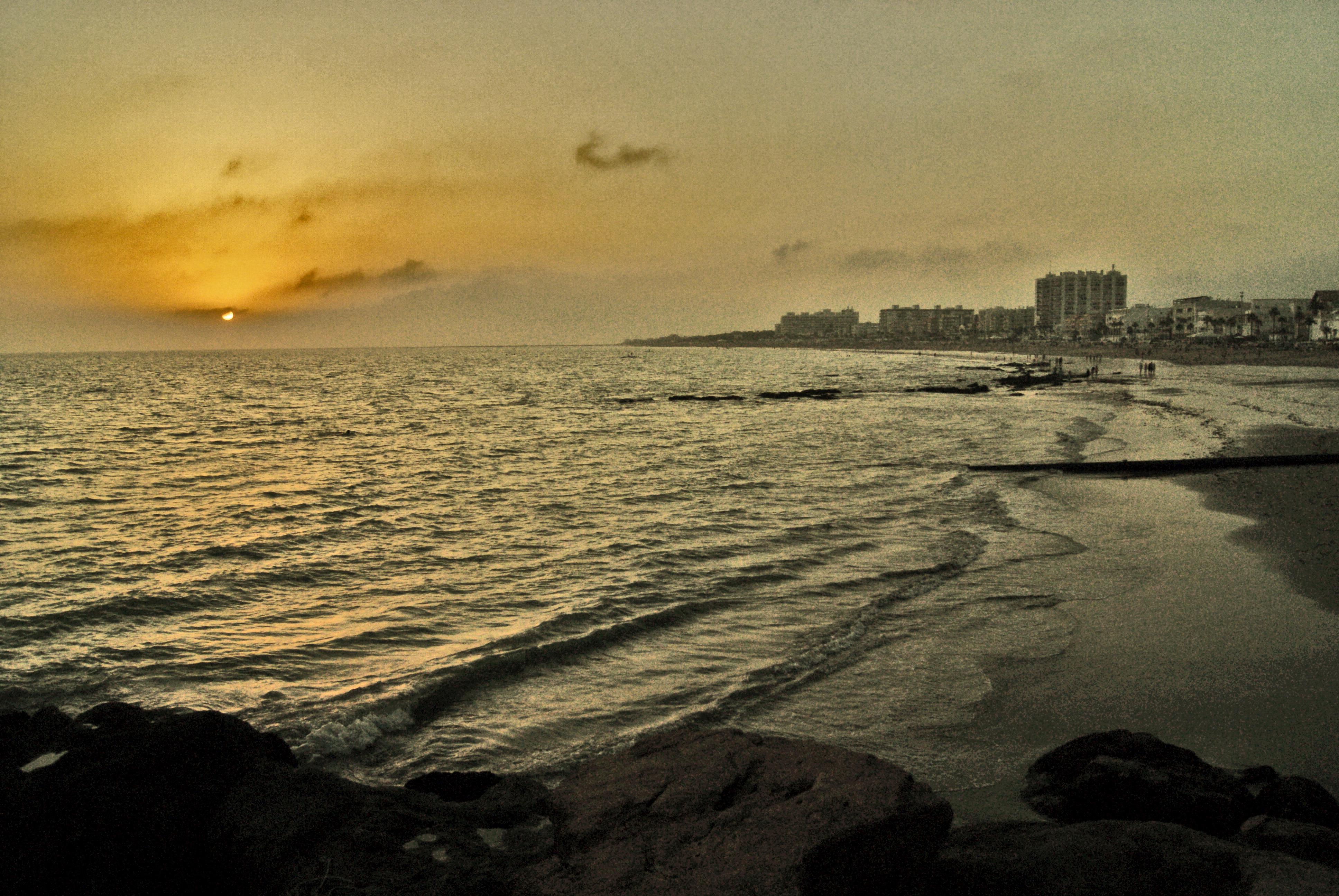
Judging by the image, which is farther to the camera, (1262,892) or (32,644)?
(32,644)

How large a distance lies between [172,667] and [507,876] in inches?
A: 281

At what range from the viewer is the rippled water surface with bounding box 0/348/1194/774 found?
828 cm

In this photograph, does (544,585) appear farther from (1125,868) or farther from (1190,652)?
(1125,868)

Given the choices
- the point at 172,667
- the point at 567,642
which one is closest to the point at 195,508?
the point at 172,667

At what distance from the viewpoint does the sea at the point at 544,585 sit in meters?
7.91

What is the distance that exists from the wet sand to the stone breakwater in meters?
1.24

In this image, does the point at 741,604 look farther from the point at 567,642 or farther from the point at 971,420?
the point at 971,420

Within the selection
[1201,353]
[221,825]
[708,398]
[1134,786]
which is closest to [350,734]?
[221,825]

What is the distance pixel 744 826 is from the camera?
3945 mm

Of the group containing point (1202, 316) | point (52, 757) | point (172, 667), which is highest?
point (1202, 316)

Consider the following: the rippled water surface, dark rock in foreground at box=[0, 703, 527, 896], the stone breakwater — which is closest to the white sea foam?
the rippled water surface

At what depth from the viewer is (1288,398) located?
44.6 metres

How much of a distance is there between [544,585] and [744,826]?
9.02m

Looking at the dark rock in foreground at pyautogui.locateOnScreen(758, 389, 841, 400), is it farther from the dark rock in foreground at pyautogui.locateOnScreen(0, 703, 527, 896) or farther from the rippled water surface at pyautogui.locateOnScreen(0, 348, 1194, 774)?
the dark rock in foreground at pyautogui.locateOnScreen(0, 703, 527, 896)
